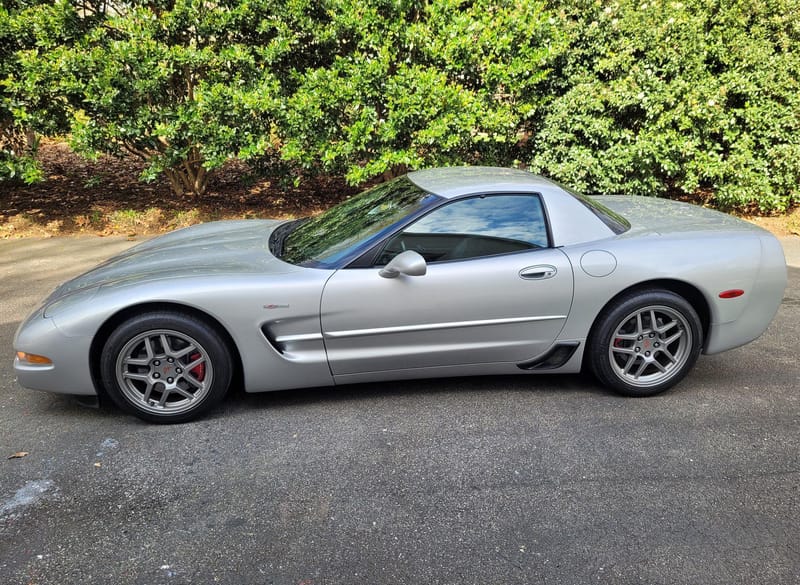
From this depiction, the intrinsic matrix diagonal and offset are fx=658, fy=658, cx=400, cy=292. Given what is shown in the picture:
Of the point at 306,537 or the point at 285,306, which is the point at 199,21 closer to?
the point at 285,306

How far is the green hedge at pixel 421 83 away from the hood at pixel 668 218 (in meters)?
3.16

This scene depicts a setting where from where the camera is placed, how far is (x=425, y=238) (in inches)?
149

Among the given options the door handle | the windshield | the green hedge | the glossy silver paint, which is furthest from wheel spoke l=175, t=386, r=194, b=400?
the green hedge

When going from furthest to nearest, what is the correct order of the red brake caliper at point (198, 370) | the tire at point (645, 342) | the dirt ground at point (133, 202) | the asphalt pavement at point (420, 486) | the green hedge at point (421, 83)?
the dirt ground at point (133, 202), the green hedge at point (421, 83), the tire at point (645, 342), the red brake caliper at point (198, 370), the asphalt pavement at point (420, 486)

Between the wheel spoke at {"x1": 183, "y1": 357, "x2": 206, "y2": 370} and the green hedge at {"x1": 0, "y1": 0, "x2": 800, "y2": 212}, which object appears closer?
the wheel spoke at {"x1": 183, "y1": 357, "x2": 206, "y2": 370}

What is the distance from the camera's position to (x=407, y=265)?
3.51 m

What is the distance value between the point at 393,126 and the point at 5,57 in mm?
4385

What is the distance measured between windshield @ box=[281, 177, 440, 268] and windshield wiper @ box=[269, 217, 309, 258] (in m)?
0.03

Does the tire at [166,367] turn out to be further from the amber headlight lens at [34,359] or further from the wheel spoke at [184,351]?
the amber headlight lens at [34,359]

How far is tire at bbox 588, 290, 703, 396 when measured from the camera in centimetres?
384

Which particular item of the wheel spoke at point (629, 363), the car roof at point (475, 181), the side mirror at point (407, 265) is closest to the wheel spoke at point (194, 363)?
the side mirror at point (407, 265)

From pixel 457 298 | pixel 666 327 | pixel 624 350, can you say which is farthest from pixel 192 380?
pixel 666 327

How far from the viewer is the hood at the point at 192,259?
3.74 m

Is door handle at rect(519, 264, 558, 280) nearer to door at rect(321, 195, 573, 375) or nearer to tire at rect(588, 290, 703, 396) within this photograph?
door at rect(321, 195, 573, 375)
